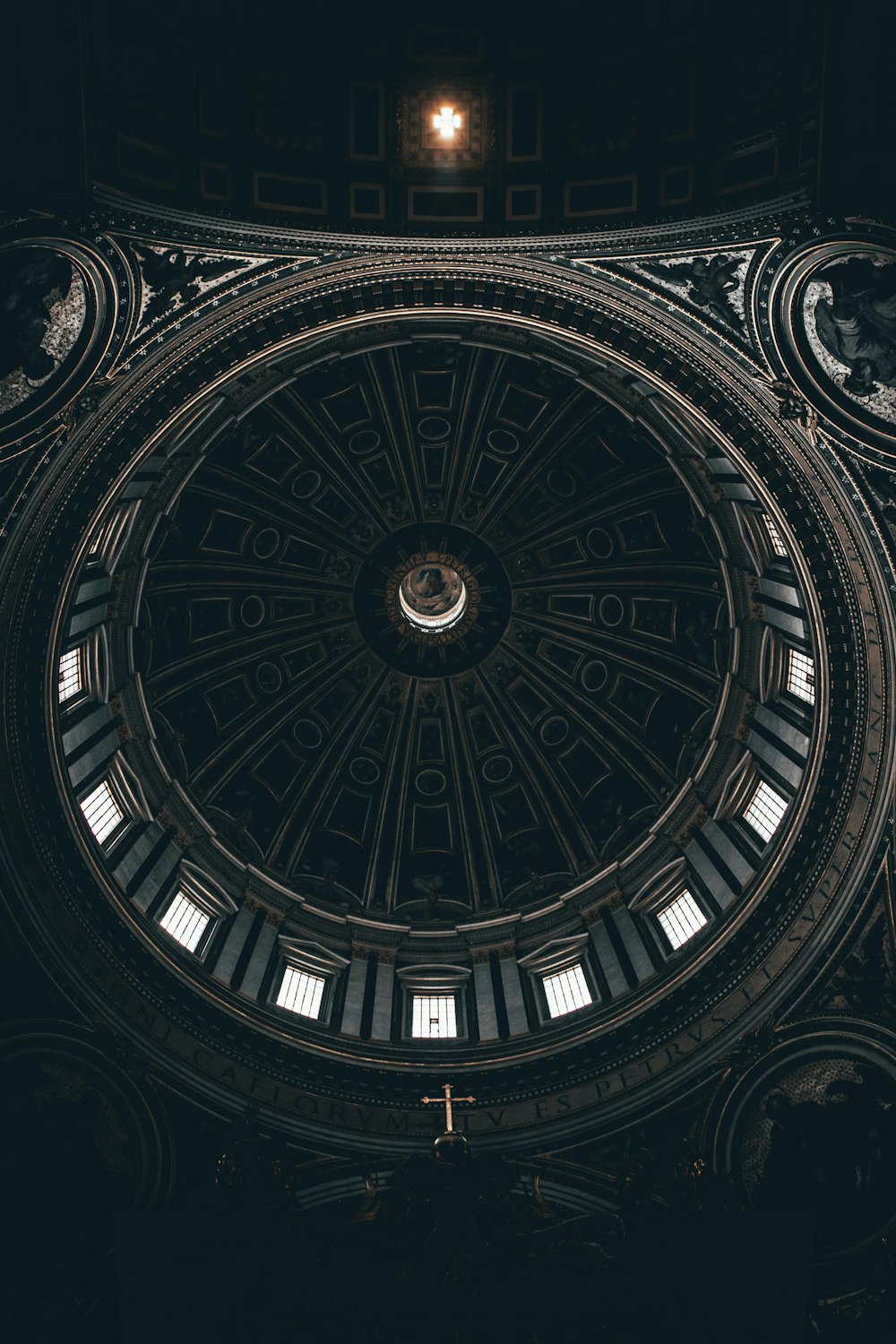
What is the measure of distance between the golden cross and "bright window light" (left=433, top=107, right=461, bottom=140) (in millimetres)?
19360

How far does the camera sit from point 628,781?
3728 cm

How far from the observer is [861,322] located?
20906 mm

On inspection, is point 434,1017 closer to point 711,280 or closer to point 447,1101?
point 447,1101

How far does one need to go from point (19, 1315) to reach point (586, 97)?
25.5m

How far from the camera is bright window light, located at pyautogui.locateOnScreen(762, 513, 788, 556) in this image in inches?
1039

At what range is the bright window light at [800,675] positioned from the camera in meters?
27.9

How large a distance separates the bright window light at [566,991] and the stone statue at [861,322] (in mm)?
16289

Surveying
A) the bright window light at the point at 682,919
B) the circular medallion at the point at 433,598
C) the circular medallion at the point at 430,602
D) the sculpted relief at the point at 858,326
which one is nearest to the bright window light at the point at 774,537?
the sculpted relief at the point at 858,326

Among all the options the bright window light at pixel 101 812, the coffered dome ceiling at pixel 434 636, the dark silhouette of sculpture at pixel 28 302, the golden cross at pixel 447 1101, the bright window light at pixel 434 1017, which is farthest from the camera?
the coffered dome ceiling at pixel 434 636

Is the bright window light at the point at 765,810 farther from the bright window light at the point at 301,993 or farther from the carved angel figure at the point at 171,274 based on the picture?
the carved angel figure at the point at 171,274

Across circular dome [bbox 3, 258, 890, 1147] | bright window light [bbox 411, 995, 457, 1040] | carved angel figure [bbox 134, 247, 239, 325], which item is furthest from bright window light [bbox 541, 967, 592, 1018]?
carved angel figure [bbox 134, 247, 239, 325]

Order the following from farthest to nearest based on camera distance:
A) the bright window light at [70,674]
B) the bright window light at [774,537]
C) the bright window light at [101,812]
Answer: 1. the bright window light at [70,674]
2. the bright window light at [101,812]
3. the bright window light at [774,537]

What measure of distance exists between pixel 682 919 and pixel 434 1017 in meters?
6.96

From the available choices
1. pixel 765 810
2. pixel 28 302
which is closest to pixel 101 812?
pixel 28 302
